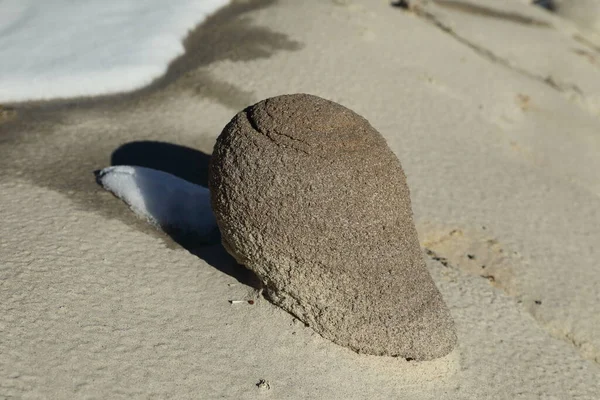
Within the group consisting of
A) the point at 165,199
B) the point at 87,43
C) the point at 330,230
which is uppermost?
the point at 330,230

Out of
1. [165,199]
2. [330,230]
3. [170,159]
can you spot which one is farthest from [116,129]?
[330,230]

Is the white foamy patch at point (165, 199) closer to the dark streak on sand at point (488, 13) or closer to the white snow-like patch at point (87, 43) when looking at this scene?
the white snow-like patch at point (87, 43)

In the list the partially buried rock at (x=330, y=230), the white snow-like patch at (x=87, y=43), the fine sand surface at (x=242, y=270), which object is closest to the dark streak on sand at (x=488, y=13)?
the fine sand surface at (x=242, y=270)

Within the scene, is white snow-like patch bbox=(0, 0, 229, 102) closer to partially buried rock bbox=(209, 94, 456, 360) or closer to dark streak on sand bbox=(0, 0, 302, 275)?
dark streak on sand bbox=(0, 0, 302, 275)

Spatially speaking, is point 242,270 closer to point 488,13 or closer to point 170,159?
point 170,159

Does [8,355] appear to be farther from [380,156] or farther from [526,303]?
[526,303]

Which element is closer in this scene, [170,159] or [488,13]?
[170,159]

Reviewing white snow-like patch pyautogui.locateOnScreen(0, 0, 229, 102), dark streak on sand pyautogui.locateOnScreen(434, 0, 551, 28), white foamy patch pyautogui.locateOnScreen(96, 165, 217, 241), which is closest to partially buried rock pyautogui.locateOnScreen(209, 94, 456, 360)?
white foamy patch pyautogui.locateOnScreen(96, 165, 217, 241)
